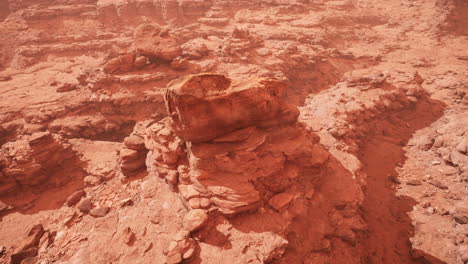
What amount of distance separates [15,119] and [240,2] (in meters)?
17.3

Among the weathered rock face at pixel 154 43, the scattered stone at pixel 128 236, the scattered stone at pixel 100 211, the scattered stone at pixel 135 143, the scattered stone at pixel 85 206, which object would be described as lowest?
the scattered stone at pixel 85 206

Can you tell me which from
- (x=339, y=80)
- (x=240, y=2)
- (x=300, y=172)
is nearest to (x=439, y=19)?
(x=339, y=80)

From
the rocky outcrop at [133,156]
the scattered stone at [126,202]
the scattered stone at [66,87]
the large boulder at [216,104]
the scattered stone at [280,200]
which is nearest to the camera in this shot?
the large boulder at [216,104]

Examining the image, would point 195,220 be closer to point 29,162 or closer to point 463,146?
point 29,162

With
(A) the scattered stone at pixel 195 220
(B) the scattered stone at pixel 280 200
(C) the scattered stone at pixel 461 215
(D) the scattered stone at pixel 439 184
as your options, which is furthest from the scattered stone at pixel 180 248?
(D) the scattered stone at pixel 439 184

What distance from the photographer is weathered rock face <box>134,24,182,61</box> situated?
9.69 metres

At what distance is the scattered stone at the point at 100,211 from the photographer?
523cm

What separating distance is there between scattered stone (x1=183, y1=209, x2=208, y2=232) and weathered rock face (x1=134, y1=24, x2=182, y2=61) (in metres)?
7.89

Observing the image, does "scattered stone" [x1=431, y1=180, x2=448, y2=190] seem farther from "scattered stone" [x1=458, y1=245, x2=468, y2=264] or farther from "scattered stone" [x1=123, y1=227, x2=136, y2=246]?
"scattered stone" [x1=123, y1=227, x2=136, y2=246]

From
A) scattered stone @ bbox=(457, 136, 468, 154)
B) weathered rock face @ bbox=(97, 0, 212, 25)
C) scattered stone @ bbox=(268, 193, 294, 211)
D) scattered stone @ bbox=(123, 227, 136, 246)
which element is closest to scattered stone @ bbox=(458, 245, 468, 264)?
scattered stone @ bbox=(457, 136, 468, 154)

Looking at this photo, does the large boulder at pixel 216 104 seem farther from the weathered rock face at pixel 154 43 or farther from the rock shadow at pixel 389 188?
the weathered rock face at pixel 154 43

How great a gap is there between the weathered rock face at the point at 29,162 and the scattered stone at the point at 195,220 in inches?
227

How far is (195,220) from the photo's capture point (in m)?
4.16

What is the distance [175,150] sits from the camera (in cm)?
525
